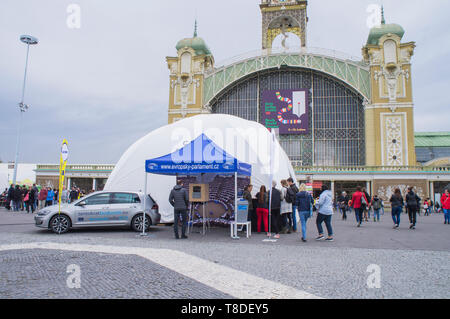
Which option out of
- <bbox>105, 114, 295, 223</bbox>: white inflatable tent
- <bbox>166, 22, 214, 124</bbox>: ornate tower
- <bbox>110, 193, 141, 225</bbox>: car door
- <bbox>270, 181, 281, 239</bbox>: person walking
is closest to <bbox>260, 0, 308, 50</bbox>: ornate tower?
<bbox>166, 22, 214, 124</bbox>: ornate tower

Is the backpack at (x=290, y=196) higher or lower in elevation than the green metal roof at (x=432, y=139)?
lower

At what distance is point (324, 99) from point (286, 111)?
15.1 ft

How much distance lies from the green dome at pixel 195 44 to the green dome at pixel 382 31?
20.0 meters

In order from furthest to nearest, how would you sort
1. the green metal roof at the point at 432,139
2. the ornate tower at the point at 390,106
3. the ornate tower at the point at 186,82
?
1. the green metal roof at the point at 432,139
2. the ornate tower at the point at 186,82
3. the ornate tower at the point at 390,106

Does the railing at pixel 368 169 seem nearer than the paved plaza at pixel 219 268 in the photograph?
No

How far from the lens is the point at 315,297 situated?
4.43 meters

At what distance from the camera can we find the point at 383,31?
129 feet

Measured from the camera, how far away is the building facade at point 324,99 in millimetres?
35406

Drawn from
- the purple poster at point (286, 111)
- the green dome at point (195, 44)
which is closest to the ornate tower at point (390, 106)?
the purple poster at point (286, 111)

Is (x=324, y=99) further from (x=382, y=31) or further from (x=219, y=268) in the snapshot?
(x=219, y=268)

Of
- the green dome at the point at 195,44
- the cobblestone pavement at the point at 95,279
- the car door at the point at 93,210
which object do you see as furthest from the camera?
the green dome at the point at 195,44

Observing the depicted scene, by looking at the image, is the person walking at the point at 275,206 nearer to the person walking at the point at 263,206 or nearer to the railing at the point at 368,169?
the person walking at the point at 263,206

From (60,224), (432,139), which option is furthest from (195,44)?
(432,139)

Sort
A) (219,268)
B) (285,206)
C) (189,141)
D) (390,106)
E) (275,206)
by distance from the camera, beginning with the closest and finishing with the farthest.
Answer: (219,268) → (275,206) → (285,206) → (189,141) → (390,106)
